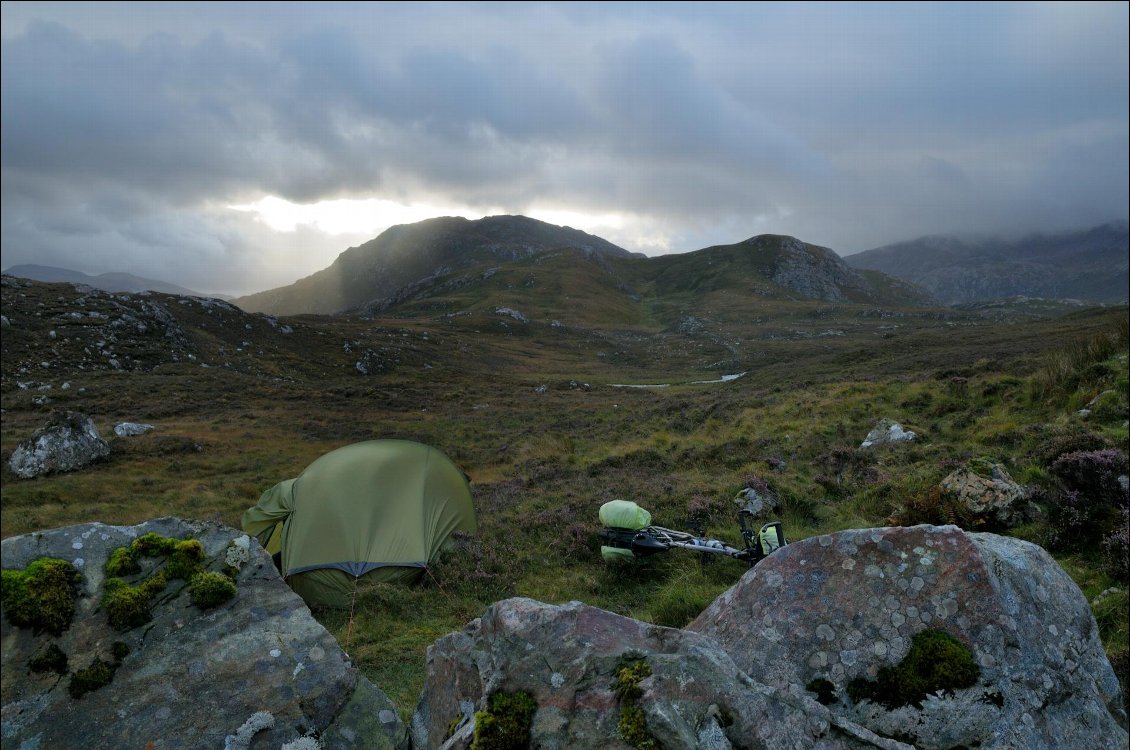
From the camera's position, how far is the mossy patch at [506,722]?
305cm

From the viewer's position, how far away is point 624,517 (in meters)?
9.71

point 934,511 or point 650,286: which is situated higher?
point 650,286

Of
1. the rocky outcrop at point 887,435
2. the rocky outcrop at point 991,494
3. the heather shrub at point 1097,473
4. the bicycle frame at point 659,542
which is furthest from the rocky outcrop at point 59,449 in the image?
the heather shrub at point 1097,473

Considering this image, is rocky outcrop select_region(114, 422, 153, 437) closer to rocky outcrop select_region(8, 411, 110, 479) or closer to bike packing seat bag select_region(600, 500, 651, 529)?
rocky outcrop select_region(8, 411, 110, 479)

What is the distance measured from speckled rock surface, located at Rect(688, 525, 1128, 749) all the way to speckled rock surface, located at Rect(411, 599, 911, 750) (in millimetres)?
532

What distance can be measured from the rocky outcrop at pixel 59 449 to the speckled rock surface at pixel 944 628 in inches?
1123

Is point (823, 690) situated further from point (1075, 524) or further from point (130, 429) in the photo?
point (130, 429)

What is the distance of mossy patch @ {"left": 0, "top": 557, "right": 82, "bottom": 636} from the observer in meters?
3.60

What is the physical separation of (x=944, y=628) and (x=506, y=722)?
317 centimetres

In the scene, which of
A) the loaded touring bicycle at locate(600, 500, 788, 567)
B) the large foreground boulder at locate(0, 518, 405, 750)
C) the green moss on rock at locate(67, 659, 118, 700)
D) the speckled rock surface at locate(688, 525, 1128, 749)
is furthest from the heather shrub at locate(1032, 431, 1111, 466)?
the green moss on rock at locate(67, 659, 118, 700)

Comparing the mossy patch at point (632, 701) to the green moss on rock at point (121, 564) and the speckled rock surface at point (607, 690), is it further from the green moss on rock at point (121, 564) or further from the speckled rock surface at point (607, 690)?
the green moss on rock at point (121, 564)

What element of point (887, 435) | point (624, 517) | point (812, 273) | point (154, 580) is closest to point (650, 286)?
point (812, 273)

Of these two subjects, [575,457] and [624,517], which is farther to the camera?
[575,457]

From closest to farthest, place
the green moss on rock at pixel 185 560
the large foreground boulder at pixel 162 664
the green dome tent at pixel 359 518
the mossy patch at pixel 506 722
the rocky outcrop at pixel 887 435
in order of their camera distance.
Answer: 1. the mossy patch at pixel 506 722
2. the large foreground boulder at pixel 162 664
3. the green moss on rock at pixel 185 560
4. the green dome tent at pixel 359 518
5. the rocky outcrop at pixel 887 435
